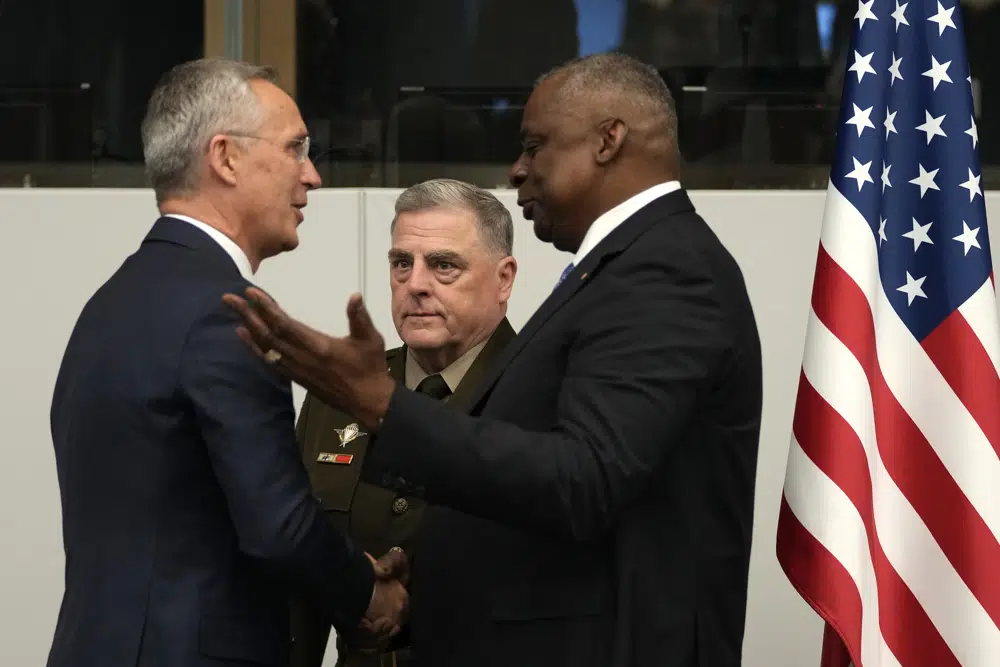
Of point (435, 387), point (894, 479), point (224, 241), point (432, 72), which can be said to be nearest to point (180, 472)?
point (224, 241)

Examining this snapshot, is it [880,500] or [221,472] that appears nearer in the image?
[221,472]

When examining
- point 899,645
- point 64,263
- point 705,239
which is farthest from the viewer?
point 64,263

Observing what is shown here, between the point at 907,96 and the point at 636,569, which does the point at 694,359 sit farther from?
the point at 907,96

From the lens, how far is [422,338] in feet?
9.22

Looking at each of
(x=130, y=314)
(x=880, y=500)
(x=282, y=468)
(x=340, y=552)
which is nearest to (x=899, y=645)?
(x=880, y=500)

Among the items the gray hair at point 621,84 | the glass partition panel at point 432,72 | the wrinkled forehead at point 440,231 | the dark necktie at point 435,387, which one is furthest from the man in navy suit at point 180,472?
the glass partition panel at point 432,72

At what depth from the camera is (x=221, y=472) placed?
1908mm

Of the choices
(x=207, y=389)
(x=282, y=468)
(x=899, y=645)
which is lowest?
(x=899, y=645)

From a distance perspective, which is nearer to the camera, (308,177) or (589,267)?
(589,267)

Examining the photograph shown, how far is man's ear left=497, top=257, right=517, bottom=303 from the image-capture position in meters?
2.95

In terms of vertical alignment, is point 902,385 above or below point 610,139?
below

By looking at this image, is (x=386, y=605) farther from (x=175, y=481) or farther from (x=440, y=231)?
(x=440, y=231)

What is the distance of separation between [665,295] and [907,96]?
866 millimetres

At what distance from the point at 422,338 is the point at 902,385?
952mm
